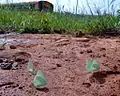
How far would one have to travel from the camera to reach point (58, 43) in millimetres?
3104

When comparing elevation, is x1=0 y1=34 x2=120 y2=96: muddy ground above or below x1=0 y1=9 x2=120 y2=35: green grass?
below

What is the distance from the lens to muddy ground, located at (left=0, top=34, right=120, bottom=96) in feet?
6.16

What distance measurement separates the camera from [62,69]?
220 centimetres

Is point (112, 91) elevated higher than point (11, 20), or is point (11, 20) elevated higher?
point (11, 20)

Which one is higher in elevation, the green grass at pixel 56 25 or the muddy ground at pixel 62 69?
the green grass at pixel 56 25

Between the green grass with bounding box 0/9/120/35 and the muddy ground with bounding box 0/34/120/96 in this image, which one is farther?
the green grass with bounding box 0/9/120/35

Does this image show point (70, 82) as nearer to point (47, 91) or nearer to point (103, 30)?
point (47, 91)

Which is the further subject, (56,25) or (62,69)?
(56,25)

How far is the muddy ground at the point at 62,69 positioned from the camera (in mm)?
1877

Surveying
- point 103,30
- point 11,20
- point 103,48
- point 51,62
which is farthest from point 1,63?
point 11,20

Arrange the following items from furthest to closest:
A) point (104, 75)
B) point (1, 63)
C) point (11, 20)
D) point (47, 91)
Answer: point (11, 20) → point (1, 63) → point (104, 75) → point (47, 91)

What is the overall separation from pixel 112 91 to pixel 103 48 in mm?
1024

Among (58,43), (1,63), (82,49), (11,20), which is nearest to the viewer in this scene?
(1,63)

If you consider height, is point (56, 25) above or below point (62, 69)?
above
